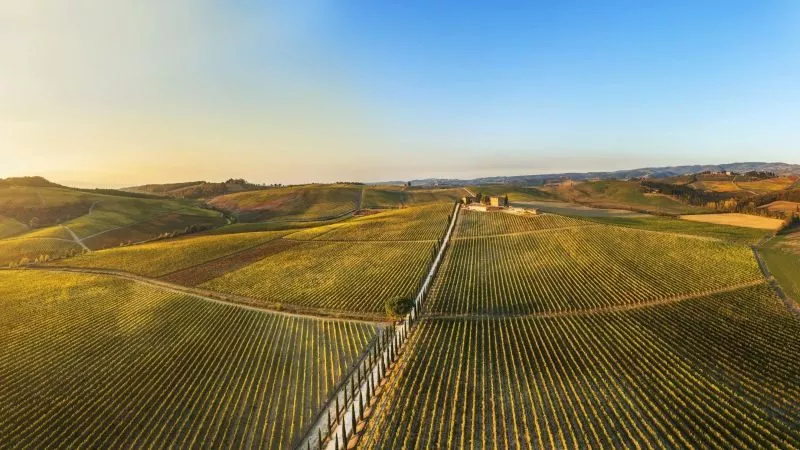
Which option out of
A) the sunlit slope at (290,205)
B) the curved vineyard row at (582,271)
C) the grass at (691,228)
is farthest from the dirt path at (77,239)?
the grass at (691,228)

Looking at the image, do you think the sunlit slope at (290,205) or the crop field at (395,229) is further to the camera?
the sunlit slope at (290,205)

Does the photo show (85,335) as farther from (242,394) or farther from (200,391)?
(242,394)

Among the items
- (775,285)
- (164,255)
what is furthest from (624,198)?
(164,255)

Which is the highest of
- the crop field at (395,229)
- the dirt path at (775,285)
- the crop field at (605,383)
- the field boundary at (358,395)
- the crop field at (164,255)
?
the crop field at (395,229)

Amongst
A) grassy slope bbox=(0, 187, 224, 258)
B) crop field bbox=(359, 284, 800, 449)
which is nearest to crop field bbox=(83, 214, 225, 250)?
grassy slope bbox=(0, 187, 224, 258)

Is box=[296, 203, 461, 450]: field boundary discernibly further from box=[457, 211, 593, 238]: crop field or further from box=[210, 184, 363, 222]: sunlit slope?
box=[210, 184, 363, 222]: sunlit slope

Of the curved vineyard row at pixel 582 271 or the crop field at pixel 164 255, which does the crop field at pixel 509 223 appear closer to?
the curved vineyard row at pixel 582 271
